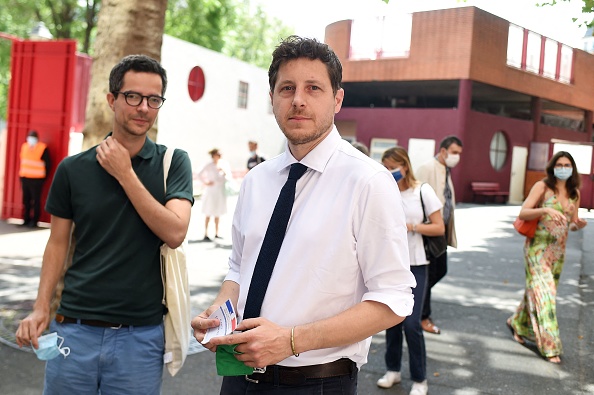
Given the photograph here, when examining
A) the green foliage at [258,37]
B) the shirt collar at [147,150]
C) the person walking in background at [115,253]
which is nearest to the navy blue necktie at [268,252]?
the person walking in background at [115,253]

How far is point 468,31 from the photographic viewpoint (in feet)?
85.6

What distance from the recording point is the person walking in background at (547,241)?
6.08m

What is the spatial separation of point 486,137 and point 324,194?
27.9 meters

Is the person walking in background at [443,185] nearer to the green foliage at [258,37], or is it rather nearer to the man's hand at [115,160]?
the man's hand at [115,160]

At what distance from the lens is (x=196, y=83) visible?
22078 millimetres

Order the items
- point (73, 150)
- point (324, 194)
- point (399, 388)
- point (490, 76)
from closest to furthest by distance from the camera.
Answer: point (324, 194), point (399, 388), point (73, 150), point (490, 76)

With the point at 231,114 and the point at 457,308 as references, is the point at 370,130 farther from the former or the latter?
the point at 457,308

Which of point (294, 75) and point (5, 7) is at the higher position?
point (5, 7)

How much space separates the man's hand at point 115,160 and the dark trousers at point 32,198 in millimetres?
10794

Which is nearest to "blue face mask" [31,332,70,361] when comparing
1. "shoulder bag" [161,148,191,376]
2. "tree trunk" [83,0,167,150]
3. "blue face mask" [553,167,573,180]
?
"shoulder bag" [161,148,191,376]

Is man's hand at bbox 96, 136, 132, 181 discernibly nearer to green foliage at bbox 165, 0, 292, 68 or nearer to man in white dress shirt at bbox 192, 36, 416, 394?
man in white dress shirt at bbox 192, 36, 416, 394

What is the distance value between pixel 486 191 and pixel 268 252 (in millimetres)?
27393

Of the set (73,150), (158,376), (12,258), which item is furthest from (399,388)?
(73,150)

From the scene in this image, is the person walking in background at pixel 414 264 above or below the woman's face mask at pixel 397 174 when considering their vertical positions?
below
